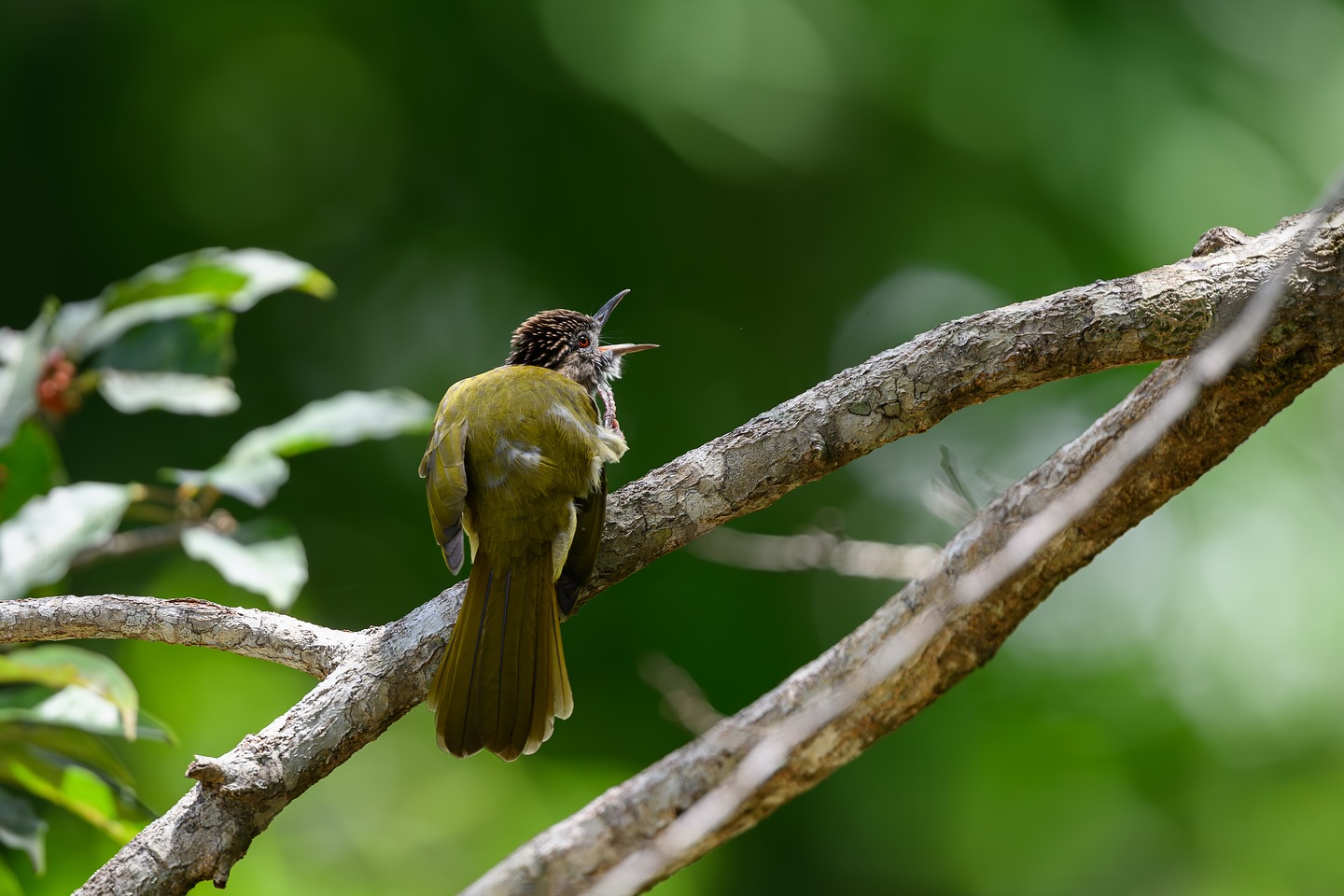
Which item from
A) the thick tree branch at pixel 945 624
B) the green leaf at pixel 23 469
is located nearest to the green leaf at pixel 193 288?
the green leaf at pixel 23 469

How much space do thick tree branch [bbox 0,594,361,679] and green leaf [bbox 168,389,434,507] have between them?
35.8 inches

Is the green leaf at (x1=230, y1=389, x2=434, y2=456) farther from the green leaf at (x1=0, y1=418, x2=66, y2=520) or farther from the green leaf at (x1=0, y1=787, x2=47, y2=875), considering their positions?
the green leaf at (x1=0, y1=787, x2=47, y2=875)

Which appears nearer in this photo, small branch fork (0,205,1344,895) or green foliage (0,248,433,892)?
small branch fork (0,205,1344,895)

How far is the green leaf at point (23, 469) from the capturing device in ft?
12.0

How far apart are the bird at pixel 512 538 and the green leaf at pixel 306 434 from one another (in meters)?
0.50

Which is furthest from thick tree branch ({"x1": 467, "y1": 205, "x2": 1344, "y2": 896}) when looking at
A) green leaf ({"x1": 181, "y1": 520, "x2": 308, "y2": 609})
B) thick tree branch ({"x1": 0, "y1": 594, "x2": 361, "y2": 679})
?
green leaf ({"x1": 181, "y1": 520, "x2": 308, "y2": 609})

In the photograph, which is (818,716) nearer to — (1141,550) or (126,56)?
(1141,550)

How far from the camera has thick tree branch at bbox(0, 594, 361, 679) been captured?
2527mm

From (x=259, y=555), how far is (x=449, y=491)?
0.91 m

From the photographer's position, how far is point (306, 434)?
3641mm

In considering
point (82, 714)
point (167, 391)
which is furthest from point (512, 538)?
point (167, 391)

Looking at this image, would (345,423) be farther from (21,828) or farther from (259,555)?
(21,828)

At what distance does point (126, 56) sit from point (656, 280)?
3.10 meters

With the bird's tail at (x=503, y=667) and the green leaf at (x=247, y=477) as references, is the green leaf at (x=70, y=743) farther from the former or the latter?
the bird's tail at (x=503, y=667)
